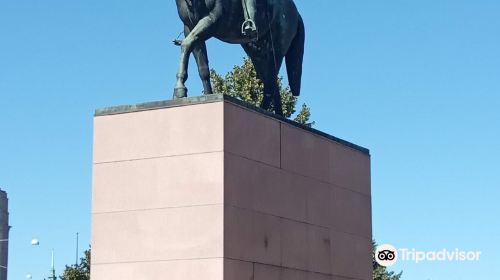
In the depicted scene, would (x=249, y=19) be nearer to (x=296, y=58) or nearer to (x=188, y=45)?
(x=188, y=45)

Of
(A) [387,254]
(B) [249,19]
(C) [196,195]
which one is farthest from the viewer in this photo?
(A) [387,254]

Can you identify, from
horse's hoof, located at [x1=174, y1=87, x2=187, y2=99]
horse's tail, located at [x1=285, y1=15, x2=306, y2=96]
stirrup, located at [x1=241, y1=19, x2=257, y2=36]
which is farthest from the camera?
horse's tail, located at [x1=285, y1=15, x2=306, y2=96]

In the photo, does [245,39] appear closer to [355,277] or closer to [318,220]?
[318,220]

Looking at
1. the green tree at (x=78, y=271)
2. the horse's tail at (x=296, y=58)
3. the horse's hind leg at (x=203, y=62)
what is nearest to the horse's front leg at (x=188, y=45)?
the horse's hind leg at (x=203, y=62)

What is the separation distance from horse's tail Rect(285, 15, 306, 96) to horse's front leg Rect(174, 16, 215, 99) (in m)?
3.31

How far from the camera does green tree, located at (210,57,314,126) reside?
103 feet

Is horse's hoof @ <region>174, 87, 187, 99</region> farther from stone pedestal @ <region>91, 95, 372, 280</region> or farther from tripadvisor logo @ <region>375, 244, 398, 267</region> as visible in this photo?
tripadvisor logo @ <region>375, 244, 398, 267</region>

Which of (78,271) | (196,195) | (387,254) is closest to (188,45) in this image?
(196,195)

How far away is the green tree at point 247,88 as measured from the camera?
3131 centimetres

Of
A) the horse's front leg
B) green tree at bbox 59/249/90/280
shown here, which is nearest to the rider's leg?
the horse's front leg

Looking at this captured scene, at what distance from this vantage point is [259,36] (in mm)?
17562

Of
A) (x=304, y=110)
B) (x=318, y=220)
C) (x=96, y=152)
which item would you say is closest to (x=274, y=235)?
(x=318, y=220)

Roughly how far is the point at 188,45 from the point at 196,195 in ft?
7.90

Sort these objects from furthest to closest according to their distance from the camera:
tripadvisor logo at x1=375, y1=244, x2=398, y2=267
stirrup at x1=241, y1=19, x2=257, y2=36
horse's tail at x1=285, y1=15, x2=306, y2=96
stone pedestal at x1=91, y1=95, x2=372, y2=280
→ tripadvisor logo at x1=375, y1=244, x2=398, y2=267 → horse's tail at x1=285, y1=15, x2=306, y2=96 → stirrup at x1=241, y1=19, x2=257, y2=36 → stone pedestal at x1=91, y1=95, x2=372, y2=280
